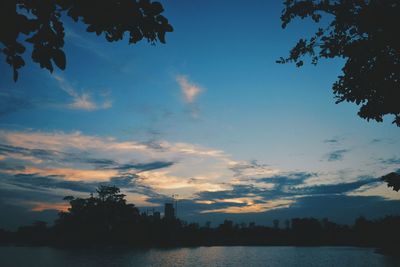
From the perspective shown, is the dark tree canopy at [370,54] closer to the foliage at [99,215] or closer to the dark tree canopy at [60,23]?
the dark tree canopy at [60,23]

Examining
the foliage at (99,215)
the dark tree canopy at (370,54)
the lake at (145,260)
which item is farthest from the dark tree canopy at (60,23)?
the foliage at (99,215)

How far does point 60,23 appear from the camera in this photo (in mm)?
4414

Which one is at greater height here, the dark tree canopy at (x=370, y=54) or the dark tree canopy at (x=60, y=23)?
the dark tree canopy at (x=370, y=54)

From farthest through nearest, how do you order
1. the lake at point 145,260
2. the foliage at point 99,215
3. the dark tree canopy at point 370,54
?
the foliage at point 99,215
the lake at point 145,260
the dark tree canopy at point 370,54

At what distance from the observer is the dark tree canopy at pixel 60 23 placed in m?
3.73

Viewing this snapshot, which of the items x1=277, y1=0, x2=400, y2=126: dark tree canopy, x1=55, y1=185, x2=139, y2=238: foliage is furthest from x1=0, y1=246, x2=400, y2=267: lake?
x1=277, y1=0, x2=400, y2=126: dark tree canopy

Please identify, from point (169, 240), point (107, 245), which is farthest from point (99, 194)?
point (169, 240)

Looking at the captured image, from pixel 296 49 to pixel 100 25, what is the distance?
11.1 meters

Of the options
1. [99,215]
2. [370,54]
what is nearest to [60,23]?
[370,54]

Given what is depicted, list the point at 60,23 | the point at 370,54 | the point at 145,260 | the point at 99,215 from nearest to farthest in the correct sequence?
the point at 60,23 < the point at 370,54 < the point at 145,260 < the point at 99,215

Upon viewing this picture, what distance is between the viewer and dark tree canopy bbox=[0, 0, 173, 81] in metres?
3.73

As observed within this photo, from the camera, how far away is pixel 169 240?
193 meters

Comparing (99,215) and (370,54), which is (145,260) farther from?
(370,54)

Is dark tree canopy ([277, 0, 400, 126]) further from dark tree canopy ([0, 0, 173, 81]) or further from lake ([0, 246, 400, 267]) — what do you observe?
lake ([0, 246, 400, 267])
